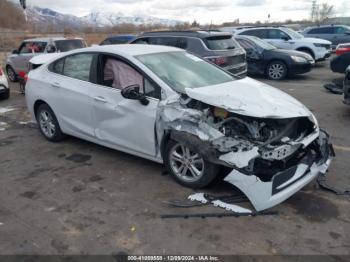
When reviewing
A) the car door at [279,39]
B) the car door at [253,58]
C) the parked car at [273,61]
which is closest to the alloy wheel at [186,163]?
the parked car at [273,61]

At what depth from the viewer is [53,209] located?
155 inches

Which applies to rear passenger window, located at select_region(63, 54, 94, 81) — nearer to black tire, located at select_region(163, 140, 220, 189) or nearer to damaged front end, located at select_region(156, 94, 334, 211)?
damaged front end, located at select_region(156, 94, 334, 211)

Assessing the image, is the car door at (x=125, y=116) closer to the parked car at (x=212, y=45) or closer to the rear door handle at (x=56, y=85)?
the rear door handle at (x=56, y=85)

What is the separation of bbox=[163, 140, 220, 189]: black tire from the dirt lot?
4.2 inches

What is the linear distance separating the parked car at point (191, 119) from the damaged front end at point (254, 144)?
0.01 metres

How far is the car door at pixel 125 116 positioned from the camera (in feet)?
14.3

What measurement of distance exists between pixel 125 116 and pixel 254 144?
175 cm

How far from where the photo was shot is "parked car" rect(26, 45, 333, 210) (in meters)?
3.63

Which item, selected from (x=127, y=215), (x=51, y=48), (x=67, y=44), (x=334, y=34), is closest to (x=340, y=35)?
(x=334, y=34)

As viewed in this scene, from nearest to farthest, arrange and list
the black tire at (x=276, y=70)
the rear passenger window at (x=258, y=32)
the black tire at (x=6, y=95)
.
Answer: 1. the black tire at (x=6, y=95)
2. the black tire at (x=276, y=70)
3. the rear passenger window at (x=258, y=32)

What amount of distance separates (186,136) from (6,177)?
2.57 meters

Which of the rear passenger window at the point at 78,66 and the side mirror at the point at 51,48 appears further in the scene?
the side mirror at the point at 51,48

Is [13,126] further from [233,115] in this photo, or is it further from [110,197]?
[233,115]

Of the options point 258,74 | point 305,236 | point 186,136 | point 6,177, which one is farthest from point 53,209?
point 258,74
